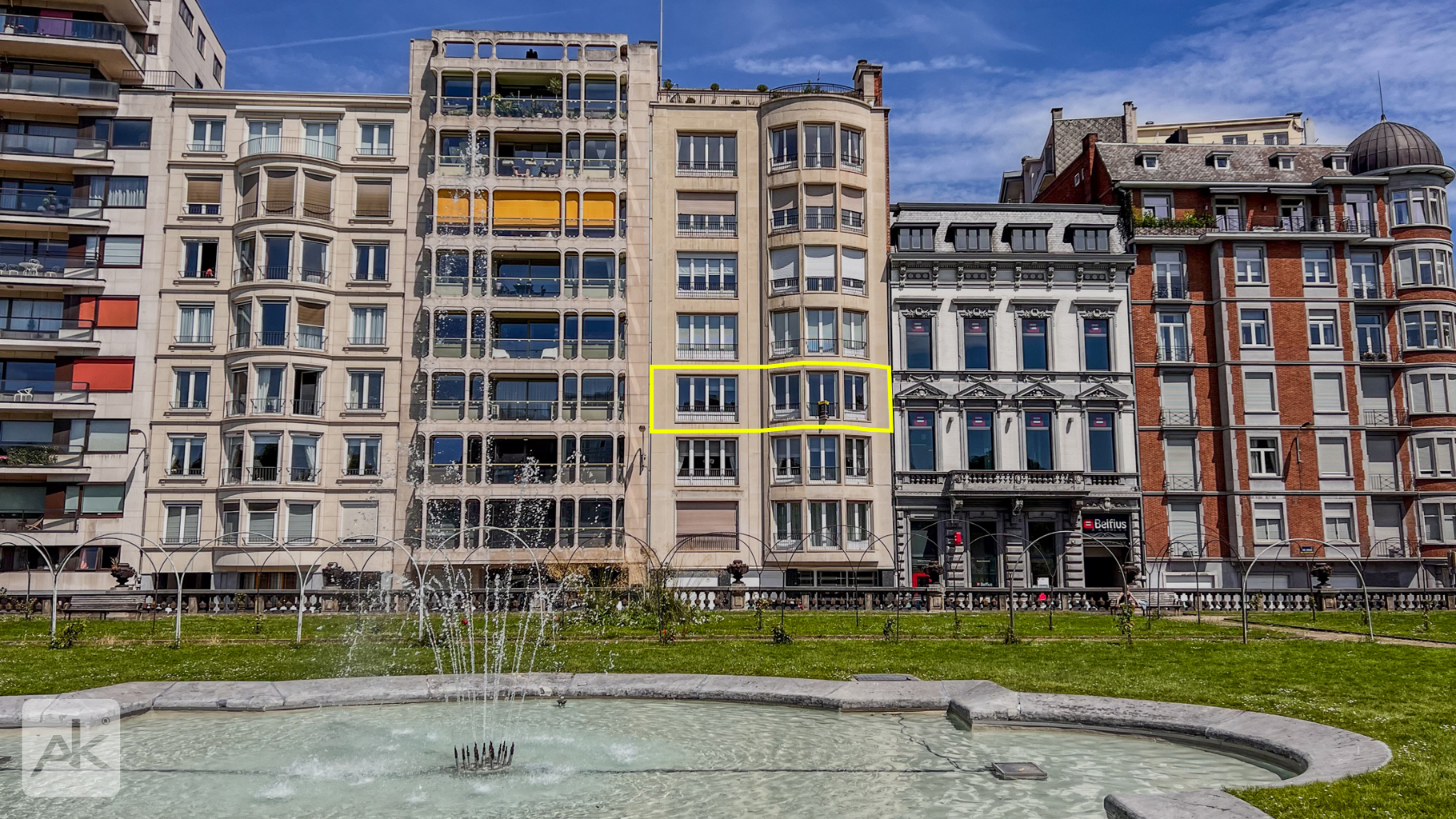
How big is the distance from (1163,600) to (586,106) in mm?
35443

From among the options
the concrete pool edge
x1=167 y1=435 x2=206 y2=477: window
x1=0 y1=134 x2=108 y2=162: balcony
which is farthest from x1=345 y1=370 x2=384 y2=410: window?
the concrete pool edge

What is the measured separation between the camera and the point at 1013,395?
48.3 m

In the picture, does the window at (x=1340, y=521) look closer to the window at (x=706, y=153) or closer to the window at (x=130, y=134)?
the window at (x=706, y=153)

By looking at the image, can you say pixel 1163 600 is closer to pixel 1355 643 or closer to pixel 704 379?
pixel 1355 643

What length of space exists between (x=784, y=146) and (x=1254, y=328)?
82.3ft

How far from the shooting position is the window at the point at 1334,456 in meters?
49.3

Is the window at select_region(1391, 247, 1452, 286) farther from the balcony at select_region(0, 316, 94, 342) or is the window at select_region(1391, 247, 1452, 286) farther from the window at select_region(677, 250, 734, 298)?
the balcony at select_region(0, 316, 94, 342)

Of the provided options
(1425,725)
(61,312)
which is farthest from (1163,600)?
(61,312)

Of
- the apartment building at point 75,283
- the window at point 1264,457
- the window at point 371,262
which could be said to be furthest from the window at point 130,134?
the window at point 1264,457

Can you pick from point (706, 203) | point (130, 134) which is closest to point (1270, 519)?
point (706, 203)

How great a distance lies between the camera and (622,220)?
5069 cm

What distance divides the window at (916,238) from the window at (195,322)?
3337 centimetres

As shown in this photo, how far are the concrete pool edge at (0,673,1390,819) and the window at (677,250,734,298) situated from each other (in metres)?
34.1

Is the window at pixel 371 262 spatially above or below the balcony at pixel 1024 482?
above
